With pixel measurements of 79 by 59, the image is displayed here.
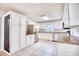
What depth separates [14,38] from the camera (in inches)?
51.8

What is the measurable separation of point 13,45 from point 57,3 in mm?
914

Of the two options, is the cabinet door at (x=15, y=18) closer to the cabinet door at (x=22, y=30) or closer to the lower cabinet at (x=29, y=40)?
the cabinet door at (x=22, y=30)

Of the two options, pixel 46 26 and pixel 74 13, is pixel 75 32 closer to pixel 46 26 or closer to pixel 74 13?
pixel 74 13

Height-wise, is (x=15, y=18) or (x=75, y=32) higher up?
(x=15, y=18)

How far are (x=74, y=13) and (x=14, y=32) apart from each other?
35.9 inches

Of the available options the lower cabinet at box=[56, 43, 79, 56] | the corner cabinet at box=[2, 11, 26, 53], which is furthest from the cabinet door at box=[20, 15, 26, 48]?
the lower cabinet at box=[56, 43, 79, 56]

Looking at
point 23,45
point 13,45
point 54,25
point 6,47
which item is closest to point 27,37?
point 23,45

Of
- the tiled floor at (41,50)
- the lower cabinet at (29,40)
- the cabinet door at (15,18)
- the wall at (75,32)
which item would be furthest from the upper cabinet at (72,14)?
the cabinet door at (15,18)

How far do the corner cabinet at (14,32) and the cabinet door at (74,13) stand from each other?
68 cm

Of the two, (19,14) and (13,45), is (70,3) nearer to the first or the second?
(19,14)

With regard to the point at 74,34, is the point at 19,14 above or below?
above

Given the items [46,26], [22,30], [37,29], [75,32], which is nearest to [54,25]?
[46,26]

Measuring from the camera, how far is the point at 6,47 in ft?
4.32

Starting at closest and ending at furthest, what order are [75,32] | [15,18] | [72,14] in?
[72,14], [15,18], [75,32]
